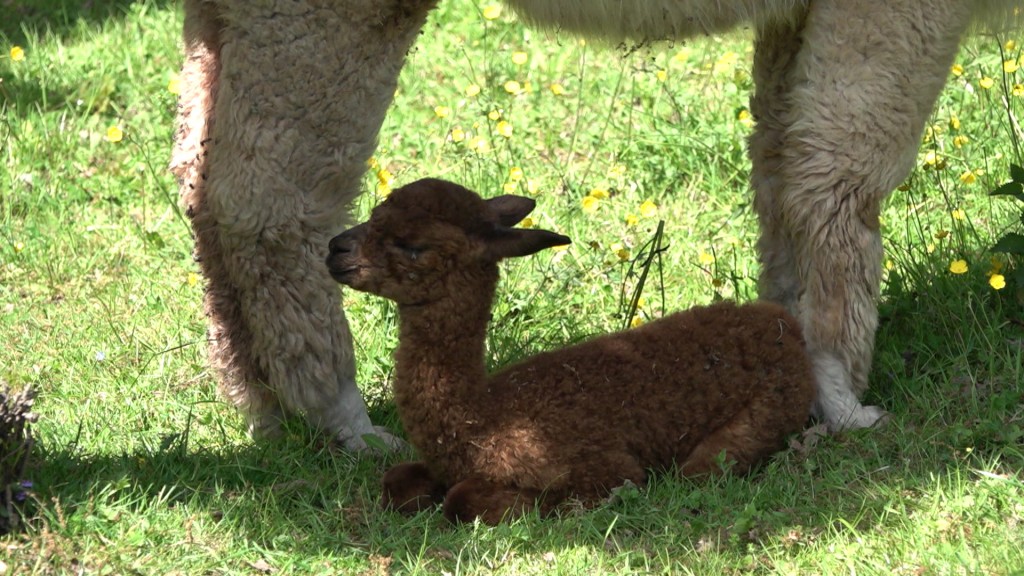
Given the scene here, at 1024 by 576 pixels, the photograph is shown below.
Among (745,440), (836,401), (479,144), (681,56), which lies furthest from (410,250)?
(681,56)

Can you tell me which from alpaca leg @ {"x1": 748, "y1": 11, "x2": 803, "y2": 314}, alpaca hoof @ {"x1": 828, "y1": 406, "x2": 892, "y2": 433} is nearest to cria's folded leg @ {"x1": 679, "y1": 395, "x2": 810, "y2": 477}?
alpaca hoof @ {"x1": 828, "y1": 406, "x2": 892, "y2": 433}

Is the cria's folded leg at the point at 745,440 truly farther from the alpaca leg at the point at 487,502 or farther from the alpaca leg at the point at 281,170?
the alpaca leg at the point at 281,170

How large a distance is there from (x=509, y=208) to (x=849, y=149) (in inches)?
41.9

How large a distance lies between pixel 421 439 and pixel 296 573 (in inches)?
21.0

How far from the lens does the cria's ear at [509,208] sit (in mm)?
3832

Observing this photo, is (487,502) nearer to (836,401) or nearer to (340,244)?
(340,244)

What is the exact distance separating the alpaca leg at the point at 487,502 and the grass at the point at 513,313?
0.06 metres

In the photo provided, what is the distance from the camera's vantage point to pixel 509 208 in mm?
3854

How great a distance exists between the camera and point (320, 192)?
13.3ft

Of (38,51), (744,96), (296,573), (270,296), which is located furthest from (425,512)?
(38,51)

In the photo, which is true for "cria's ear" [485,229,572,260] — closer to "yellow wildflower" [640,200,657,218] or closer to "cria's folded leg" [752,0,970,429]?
"cria's folded leg" [752,0,970,429]

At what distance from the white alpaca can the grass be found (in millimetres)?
251

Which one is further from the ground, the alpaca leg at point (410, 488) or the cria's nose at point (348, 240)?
the cria's nose at point (348, 240)

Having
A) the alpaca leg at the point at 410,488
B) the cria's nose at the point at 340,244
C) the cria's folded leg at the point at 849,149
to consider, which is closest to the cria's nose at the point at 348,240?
the cria's nose at the point at 340,244
